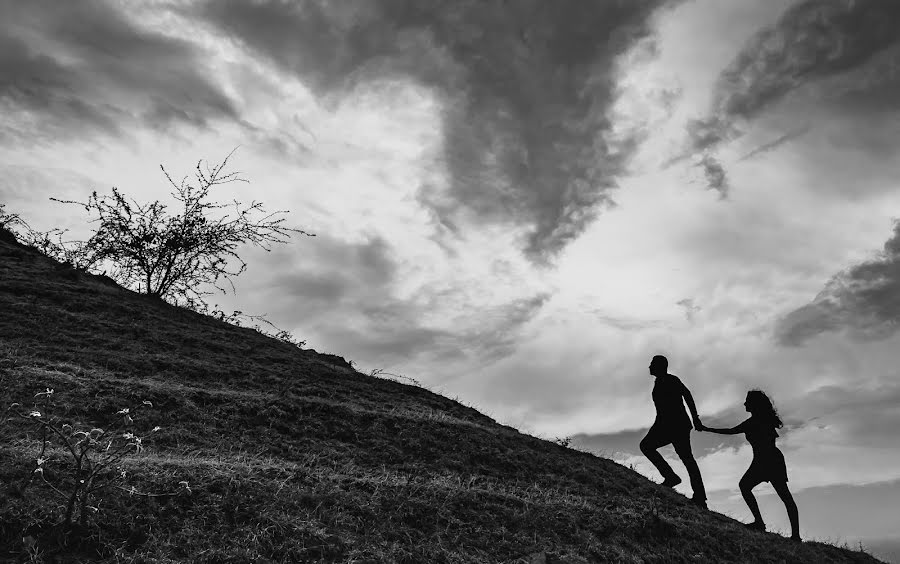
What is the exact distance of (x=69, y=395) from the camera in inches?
376

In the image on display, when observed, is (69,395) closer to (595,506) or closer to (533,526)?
(533,526)

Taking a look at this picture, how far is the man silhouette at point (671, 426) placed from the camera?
37.2 ft

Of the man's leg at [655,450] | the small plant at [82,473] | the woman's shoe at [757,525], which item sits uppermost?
the man's leg at [655,450]

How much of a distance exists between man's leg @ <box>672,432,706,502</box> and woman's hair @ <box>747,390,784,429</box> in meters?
1.34

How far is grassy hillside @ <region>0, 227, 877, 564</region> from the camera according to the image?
20.0ft

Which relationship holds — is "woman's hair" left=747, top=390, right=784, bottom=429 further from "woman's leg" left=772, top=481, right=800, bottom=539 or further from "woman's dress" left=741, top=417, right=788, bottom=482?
"woman's leg" left=772, top=481, right=800, bottom=539

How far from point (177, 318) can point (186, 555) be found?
13.0m

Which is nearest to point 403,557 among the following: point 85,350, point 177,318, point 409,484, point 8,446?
point 409,484

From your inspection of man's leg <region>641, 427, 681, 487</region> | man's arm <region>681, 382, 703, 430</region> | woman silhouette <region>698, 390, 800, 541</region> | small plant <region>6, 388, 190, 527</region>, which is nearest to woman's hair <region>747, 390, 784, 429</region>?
woman silhouette <region>698, 390, 800, 541</region>

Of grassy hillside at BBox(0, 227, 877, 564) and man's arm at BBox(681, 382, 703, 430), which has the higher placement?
man's arm at BBox(681, 382, 703, 430)

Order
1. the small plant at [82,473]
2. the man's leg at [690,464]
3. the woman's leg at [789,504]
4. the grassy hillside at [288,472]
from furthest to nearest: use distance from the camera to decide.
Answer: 1. the man's leg at [690,464]
2. the woman's leg at [789,504]
3. the grassy hillside at [288,472]
4. the small plant at [82,473]

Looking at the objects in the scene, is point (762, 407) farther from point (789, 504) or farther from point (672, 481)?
point (672, 481)

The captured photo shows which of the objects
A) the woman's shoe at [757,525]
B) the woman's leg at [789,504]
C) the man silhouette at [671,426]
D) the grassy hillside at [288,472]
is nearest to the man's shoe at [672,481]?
the man silhouette at [671,426]

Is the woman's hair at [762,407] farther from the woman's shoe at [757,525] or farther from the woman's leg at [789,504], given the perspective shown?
the woman's shoe at [757,525]
